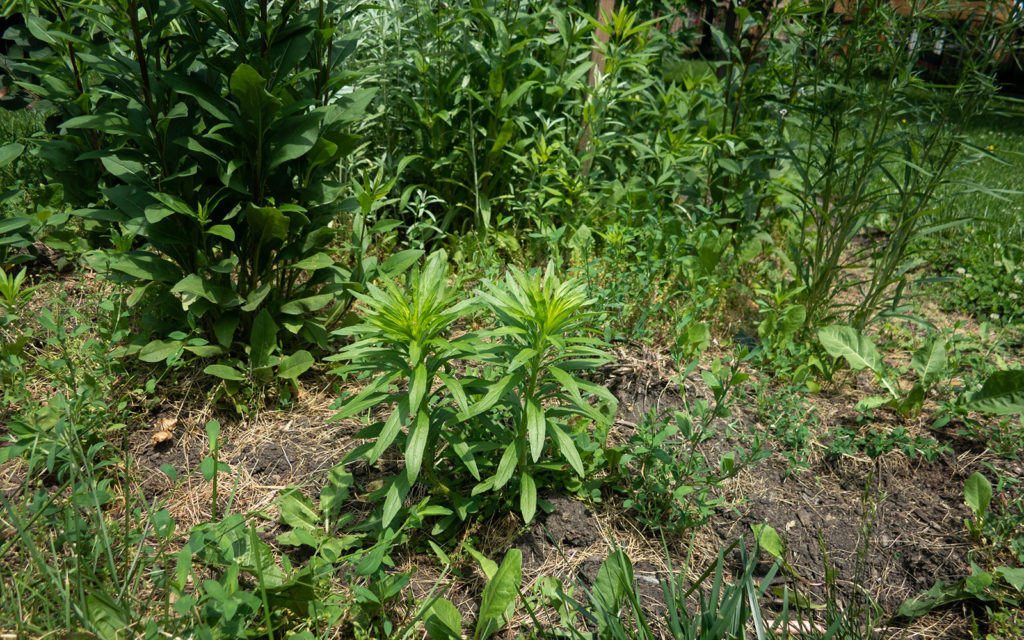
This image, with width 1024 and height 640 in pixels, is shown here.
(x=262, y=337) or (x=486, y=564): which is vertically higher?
(x=262, y=337)

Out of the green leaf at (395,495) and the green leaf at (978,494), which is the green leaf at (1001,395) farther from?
the green leaf at (395,495)

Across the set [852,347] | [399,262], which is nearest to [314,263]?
[399,262]

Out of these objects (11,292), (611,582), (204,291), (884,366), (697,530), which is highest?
(204,291)

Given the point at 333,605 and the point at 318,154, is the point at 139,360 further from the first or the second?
the point at 333,605

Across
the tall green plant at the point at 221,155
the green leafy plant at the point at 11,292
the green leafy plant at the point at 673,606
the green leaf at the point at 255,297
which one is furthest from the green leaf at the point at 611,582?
the green leafy plant at the point at 11,292

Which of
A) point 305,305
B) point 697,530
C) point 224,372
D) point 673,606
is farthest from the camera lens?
point 305,305

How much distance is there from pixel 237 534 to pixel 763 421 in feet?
6.57

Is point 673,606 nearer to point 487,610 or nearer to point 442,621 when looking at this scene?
point 487,610

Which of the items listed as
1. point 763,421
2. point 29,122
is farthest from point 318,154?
point 29,122

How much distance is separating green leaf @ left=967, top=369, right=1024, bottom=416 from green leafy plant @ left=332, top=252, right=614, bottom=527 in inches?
65.8

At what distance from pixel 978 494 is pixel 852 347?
2.69 ft

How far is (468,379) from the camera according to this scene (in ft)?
6.83

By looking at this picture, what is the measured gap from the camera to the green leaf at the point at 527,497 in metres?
2.02

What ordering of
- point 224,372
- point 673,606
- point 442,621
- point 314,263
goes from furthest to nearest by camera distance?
point 314,263, point 224,372, point 442,621, point 673,606
